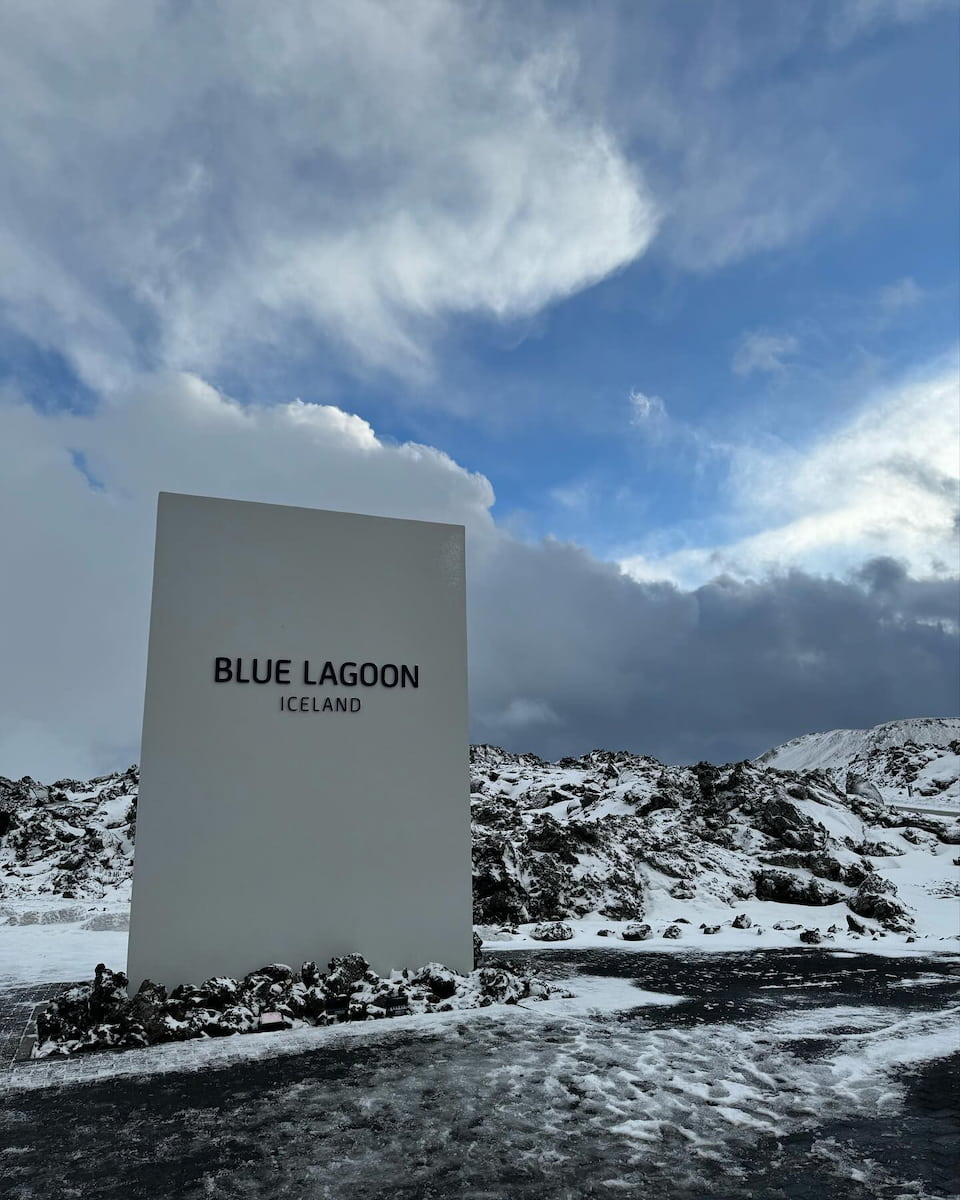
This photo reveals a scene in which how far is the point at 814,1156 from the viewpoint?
376cm

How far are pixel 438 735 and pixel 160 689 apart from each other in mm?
2445

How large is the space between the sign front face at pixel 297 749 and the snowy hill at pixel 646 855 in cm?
459

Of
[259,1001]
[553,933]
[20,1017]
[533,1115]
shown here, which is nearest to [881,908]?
[553,933]

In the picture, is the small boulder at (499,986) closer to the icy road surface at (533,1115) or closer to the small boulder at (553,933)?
the icy road surface at (533,1115)

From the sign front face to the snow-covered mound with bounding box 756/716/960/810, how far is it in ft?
85.4

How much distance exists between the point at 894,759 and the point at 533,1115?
4622 cm

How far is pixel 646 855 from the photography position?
1541cm

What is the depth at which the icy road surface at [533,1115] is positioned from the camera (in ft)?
11.6

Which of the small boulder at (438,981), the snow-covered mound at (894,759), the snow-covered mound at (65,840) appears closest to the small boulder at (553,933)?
the small boulder at (438,981)

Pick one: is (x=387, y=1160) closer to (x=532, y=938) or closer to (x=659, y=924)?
(x=532, y=938)

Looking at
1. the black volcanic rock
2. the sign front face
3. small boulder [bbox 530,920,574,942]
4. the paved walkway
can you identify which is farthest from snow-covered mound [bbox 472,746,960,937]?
the paved walkway

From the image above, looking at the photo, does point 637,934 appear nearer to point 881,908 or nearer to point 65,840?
point 881,908

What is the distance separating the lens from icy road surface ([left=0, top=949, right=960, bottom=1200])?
354cm

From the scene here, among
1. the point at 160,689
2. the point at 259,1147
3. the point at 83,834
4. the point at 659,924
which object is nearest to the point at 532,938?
the point at 659,924
